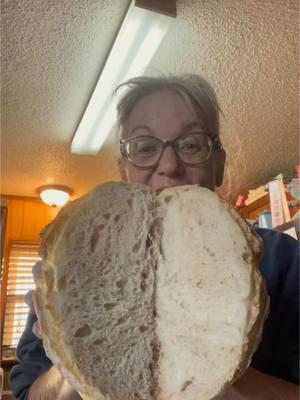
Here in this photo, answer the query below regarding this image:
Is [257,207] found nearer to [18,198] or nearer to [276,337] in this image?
[276,337]

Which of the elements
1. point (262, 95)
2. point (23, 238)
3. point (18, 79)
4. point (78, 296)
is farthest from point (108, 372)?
point (23, 238)

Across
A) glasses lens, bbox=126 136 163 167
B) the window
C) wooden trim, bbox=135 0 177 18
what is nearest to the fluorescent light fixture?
wooden trim, bbox=135 0 177 18

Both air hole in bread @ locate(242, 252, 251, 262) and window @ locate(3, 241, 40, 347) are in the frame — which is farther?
window @ locate(3, 241, 40, 347)

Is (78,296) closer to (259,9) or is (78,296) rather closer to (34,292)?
(34,292)

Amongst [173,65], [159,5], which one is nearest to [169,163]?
[159,5]

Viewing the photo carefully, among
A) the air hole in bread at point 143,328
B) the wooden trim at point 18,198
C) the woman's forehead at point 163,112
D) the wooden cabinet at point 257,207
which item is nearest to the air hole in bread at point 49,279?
the air hole in bread at point 143,328

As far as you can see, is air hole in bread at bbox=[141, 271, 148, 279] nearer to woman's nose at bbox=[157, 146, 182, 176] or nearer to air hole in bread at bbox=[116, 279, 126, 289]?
air hole in bread at bbox=[116, 279, 126, 289]
